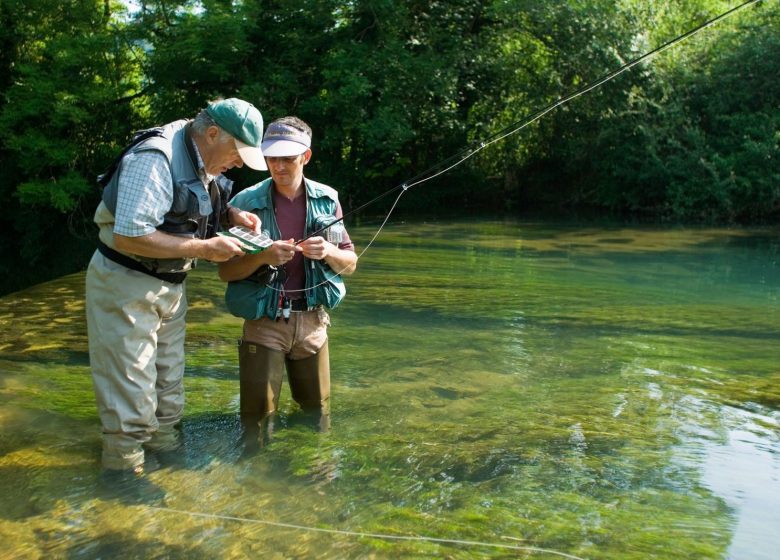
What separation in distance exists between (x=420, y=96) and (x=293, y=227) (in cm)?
1839

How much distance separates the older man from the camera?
12.3 ft

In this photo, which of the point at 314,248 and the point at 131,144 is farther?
the point at 314,248

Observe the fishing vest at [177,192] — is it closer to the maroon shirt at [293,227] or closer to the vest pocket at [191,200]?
the vest pocket at [191,200]

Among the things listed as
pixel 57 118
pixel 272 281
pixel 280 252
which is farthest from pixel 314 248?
pixel 57 118

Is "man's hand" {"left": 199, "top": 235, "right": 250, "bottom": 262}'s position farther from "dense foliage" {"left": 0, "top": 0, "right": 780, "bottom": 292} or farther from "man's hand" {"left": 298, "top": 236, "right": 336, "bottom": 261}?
"dense foliage" {"left": 0, "top": 0, "right": 780, "bottom": 292}

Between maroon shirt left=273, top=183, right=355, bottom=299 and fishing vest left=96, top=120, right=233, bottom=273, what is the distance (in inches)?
23.3

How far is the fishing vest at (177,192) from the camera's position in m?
3.85

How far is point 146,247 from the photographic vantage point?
3736 mm

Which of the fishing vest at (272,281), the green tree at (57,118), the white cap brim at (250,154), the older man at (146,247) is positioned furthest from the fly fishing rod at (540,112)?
the green tree at (57,118)

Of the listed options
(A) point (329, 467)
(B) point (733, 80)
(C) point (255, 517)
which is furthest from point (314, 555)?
(B) point (733, 80)

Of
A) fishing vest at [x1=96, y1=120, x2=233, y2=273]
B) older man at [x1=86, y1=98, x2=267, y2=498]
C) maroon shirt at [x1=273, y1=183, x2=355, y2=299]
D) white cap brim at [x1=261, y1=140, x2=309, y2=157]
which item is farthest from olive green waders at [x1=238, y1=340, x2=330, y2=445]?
white cap brim at [x1=261, y1=140, x2=309, y2=157]

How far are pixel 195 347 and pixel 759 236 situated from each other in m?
12.7

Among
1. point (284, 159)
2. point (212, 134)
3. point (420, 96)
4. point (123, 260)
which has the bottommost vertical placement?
point (123, 260)

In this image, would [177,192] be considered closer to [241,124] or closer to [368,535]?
[241,124]
